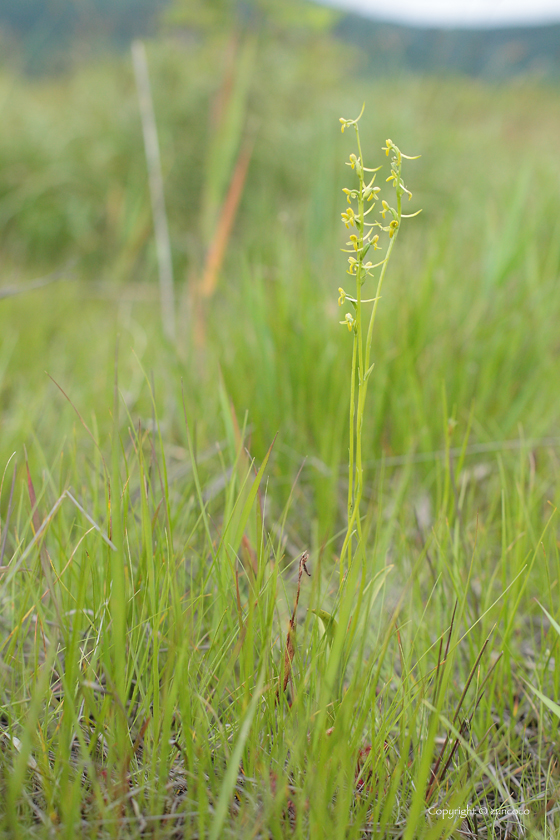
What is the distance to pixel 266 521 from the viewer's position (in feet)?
3.38

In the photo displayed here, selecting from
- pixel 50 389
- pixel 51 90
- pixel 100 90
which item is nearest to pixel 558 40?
pixel 51 90

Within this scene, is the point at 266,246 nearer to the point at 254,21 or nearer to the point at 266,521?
the point at 266,521

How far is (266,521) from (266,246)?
1.37 m

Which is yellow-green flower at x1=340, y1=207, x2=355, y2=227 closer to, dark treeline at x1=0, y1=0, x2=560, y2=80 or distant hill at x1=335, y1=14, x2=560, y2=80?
dark treeline at x1=0, y1=0, x2=560, y2=80

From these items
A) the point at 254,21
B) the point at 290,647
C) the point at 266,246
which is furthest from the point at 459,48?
the point at 290,647

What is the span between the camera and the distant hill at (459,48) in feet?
12.8

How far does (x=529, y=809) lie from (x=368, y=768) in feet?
0.61

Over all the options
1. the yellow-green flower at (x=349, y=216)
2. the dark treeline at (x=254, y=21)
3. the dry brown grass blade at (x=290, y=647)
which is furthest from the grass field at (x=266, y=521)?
the dark treeline at (x=254, y=21)

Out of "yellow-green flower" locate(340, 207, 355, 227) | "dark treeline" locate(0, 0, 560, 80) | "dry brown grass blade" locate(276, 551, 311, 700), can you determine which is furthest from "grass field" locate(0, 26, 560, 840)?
"dark treeline" locate(0, 0, 560, 80)

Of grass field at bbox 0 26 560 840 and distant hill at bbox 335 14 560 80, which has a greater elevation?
distant hill at bbox 335 14 560 80

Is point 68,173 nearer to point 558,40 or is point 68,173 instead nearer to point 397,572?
point 397,572

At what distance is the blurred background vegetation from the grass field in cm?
1

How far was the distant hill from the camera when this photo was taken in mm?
3902

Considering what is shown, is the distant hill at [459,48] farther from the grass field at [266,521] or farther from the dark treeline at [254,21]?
the grass field at [266,521]
